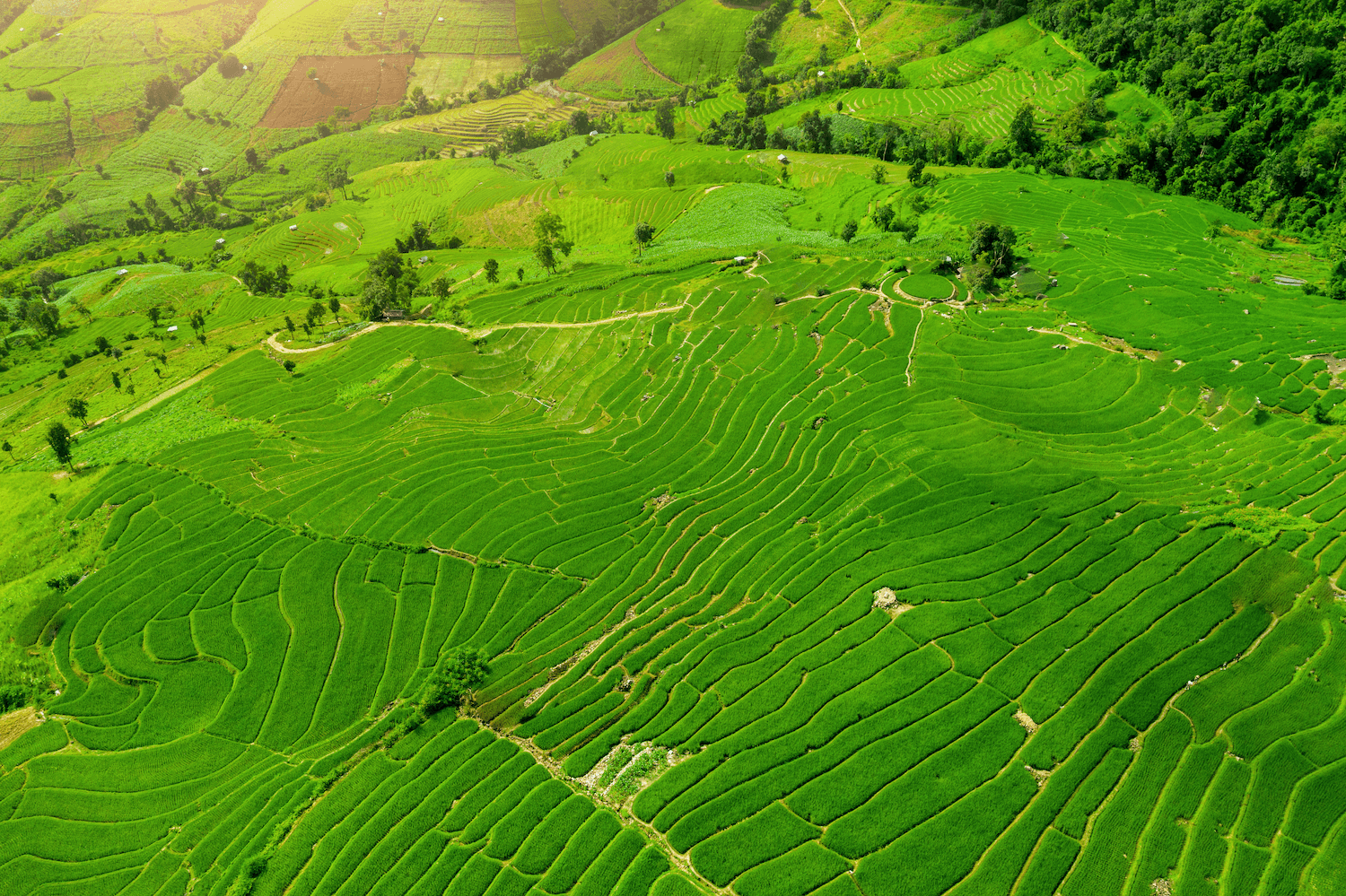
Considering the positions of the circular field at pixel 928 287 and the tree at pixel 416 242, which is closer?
the circular field at pixel 928 287

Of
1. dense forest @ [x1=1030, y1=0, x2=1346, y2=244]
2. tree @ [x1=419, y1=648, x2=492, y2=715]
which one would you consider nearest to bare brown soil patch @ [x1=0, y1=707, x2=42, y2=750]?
tree @ [x1=419, y1=648, x2=492, y2=715]

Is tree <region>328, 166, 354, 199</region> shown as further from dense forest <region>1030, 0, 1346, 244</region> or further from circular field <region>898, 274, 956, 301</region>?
dense forest <region>1030, 0, 1346, 244</region>

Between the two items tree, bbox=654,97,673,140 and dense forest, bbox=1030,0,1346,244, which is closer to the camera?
Result: dense forest, bbox=1030,0,1346,244

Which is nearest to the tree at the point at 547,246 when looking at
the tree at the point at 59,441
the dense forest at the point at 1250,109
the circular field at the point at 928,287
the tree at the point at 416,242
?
the tree at the point at 416,242

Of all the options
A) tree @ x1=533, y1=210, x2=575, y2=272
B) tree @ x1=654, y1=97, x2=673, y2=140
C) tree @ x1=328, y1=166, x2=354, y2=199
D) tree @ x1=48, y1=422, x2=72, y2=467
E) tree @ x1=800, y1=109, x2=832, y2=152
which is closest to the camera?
tree @ x1=48, y1=422, x2=72, y2=467

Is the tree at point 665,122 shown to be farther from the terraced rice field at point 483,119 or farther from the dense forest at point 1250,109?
the dense forest at point 1250,109

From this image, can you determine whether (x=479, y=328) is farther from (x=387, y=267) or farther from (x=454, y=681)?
(x=454, y=681)
